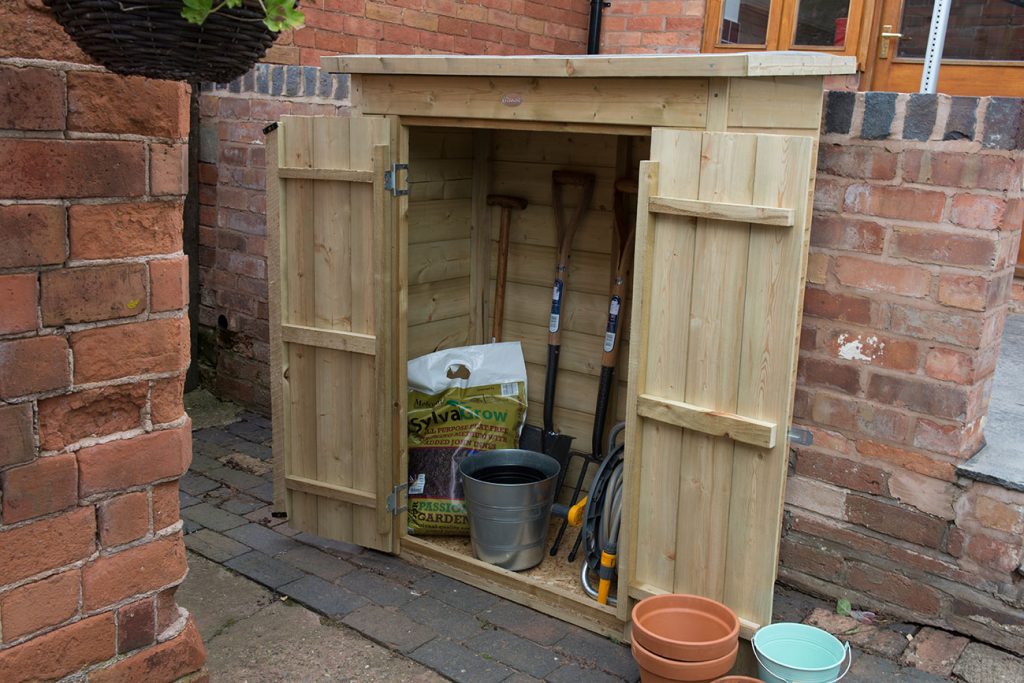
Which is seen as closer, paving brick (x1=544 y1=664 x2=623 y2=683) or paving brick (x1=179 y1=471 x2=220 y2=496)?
paving brick (x1=544 y1=664 x2=623 y2=683)

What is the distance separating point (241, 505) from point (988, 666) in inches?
118

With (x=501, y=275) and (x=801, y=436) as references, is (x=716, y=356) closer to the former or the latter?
(x=801, y=436)

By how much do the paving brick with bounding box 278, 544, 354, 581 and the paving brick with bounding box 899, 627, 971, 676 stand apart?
2.03 m

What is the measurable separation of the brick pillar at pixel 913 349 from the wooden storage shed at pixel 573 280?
1.28 feet

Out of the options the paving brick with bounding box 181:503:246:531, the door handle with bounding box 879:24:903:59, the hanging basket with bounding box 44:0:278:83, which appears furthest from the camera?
the door handle with bounding box 879:24:903:59

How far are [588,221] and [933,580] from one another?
6.40 ft

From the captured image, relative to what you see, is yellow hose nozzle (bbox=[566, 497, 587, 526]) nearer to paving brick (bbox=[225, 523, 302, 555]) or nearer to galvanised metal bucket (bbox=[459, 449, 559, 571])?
galvanised metal bucket (bbox=[459, 449, 559, 571])

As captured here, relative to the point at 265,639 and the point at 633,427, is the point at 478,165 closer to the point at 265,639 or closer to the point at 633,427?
the point at 633,427

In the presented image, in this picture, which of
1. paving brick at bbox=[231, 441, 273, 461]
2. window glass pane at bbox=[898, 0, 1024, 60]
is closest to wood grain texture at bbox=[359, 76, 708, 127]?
paving brick at bbox=[231, 441, 273, 461]

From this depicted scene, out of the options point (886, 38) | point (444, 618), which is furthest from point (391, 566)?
point (886, 38)

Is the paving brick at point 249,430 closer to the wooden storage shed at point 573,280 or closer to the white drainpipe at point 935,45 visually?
the wooden storage shed at point 573,280

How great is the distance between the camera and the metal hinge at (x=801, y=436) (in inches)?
130

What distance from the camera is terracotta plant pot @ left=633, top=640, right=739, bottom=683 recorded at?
8.45 ft

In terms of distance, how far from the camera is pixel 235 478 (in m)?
4.44
